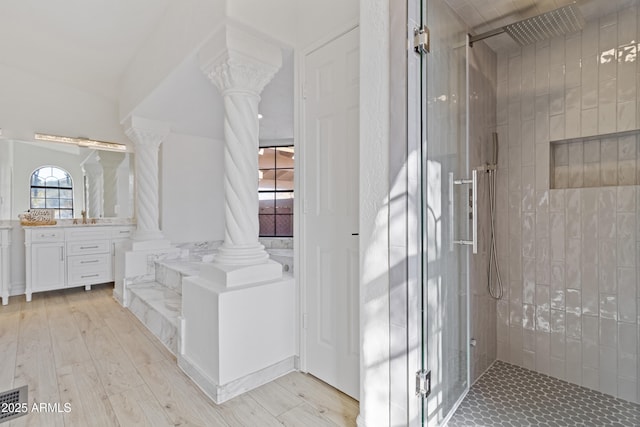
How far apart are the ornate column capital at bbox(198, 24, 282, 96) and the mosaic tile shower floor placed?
7.76 feet

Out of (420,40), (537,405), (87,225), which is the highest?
(420,40)

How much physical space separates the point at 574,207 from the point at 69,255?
17.6 ft

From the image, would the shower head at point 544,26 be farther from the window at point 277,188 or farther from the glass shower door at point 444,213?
the window at point 277,188

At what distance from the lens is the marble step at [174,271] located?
3.25 metres

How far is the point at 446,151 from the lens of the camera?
1.54 m

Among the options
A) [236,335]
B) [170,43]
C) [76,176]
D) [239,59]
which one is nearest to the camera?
[236,335]

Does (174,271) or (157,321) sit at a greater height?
(174,271)

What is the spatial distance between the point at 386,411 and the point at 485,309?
3.91 ft

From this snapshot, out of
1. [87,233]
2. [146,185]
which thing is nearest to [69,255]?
[87,233]

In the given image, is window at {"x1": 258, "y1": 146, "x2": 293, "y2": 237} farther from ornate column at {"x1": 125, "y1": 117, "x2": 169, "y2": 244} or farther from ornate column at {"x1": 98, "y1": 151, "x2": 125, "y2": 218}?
ornate column at {"x1": 98, "y1": 151, "x2": 125, "y2": 218}

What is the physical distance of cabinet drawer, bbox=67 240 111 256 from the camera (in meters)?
4.02

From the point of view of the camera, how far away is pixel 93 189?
4430 millimetres

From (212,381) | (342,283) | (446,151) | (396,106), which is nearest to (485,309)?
(342,283)

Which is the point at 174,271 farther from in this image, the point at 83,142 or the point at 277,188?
the point at 83,142
